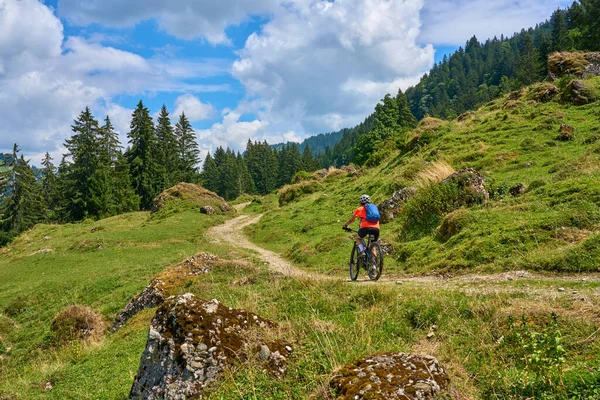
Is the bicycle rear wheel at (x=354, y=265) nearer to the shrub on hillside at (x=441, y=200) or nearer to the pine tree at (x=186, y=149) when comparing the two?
the shrub on hillside at (x=441, y=200)

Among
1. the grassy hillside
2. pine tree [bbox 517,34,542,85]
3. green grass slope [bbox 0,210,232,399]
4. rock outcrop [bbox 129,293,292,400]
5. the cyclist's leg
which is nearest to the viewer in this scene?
the grassy hillside

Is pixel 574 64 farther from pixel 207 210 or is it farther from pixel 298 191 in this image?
pixel 207 210

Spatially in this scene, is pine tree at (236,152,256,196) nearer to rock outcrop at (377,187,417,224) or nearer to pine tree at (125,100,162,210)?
pine tree at (125,100,162,210)

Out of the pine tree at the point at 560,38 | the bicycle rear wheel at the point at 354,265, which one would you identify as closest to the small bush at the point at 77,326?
the bicycle rear wheel at the point at 354,265

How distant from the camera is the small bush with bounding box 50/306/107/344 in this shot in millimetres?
11102

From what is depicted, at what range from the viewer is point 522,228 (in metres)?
10.3

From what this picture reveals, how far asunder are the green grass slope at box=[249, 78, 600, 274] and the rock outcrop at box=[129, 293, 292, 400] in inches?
283

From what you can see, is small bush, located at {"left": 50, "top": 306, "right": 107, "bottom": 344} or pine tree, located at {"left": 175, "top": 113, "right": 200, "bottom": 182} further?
pine tree, located at {"left": 175, "top": 113, "right": 200, "bottom": 182}

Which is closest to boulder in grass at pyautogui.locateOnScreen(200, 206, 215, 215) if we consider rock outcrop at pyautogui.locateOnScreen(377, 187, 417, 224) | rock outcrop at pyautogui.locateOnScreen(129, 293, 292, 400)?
rock outcrop at pyautogui.locateOnScreen(377, 187, 417, 224)

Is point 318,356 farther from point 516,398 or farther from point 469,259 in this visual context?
point 469,259

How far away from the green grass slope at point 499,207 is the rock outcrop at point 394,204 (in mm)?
637

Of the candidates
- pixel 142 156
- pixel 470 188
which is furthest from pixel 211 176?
pixel 470 188

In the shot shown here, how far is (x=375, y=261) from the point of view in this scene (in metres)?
10.7

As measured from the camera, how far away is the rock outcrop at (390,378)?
130 inches
